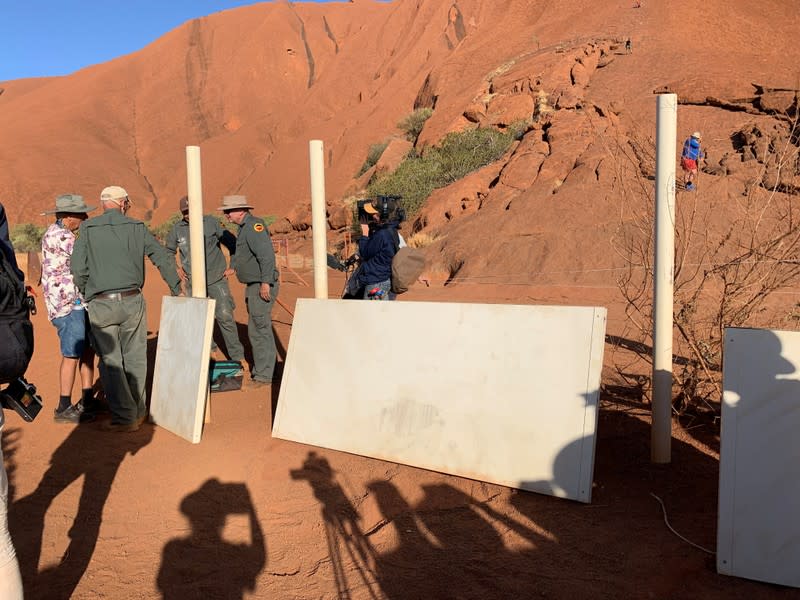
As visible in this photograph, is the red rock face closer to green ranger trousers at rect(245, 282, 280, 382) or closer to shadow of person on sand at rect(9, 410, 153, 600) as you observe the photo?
green ranger trousers at rect(245, 282, 280, 382)

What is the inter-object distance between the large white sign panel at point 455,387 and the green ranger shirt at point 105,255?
141 centimetres

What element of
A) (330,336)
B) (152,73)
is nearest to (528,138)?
(330,336)

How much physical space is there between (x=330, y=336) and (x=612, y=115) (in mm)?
16099

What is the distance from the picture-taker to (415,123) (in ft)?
102

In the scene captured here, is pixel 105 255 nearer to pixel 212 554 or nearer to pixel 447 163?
pixel 212 554

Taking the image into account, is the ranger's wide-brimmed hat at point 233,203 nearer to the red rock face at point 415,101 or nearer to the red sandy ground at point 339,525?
the red sandy ground at point 339,525

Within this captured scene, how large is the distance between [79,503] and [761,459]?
145 inches

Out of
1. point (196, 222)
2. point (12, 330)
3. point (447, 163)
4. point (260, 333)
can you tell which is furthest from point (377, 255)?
point (447, 163)

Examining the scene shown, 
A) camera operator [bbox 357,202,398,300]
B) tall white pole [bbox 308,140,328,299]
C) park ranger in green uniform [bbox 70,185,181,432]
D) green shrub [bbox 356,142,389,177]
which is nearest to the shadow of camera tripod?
tall white pole [bbox 308,140,328,299]

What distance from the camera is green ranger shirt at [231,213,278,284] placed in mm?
6230

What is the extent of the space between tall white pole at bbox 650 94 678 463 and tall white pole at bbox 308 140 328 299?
2.39m

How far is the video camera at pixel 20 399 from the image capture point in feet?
8.85

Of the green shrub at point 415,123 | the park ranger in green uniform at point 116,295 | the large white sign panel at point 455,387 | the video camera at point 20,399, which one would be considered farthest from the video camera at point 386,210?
the green shrub at point 415,123

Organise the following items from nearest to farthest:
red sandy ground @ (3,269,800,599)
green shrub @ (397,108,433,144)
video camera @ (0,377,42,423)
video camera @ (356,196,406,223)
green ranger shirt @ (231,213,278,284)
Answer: video camera @ (0,377,42,423) < red sandy ground @ (3,269,800,599) < video camera @ (356,196,406,223) < green ranger shirt @ (231,213,278,284) < green shrub @ (397,108,433,144)
